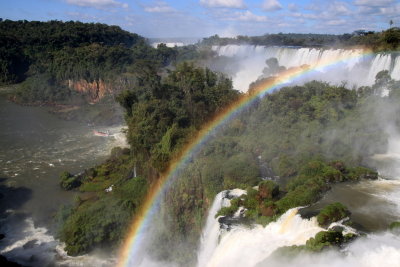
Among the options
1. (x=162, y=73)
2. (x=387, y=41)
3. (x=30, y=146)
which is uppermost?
(x=387, y=41)

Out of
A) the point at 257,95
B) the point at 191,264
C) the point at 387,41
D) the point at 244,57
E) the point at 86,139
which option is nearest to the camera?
the point at 191,264

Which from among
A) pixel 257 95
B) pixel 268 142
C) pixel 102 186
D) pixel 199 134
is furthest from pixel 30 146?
pixel 268 142

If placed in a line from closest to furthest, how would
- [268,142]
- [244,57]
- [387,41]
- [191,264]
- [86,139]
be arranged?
1. [191,264]
2. [268,142]
3. [387,41]
4. [86,139]
5. [244,57]

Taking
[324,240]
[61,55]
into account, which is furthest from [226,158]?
[61,55]

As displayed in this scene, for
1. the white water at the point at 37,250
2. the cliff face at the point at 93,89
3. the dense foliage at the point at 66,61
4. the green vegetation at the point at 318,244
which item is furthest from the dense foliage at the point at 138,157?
the dense foliage at the point at 66,61

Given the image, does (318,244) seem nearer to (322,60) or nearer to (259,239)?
(259,239)

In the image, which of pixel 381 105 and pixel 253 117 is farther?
pixel 253 117

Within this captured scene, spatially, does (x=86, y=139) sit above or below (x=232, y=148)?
below

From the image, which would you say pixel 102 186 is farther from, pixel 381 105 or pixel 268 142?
pixel 381 105
